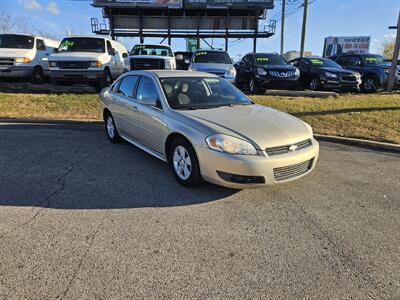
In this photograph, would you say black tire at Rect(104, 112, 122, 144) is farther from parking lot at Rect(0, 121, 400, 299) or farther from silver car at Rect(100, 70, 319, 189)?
parking lot at Rect(0, 121, 400, 299)

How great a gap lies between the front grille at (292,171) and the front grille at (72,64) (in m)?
9.28

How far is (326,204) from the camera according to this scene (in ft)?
12.8

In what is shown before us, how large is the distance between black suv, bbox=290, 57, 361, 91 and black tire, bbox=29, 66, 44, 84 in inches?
427

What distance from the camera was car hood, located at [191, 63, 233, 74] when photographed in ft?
37.3

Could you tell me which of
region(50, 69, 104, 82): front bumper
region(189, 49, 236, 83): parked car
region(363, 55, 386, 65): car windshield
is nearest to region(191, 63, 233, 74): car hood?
region(189, 49, 236, 83): parked car

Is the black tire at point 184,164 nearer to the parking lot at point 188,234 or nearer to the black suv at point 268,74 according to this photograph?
the parking lot at point 188,234

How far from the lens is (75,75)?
1115 centimetres

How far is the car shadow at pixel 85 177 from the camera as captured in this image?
3900 mm

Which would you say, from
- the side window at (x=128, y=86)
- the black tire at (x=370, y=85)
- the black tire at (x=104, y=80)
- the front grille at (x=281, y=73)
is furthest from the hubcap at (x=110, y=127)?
the black tire at (x=370, y=85)

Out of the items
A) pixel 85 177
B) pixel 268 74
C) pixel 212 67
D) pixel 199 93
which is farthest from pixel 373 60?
pixel 85 177

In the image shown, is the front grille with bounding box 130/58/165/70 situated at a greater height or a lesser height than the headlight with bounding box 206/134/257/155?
greater

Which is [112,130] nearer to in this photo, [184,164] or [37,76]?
[184,164]

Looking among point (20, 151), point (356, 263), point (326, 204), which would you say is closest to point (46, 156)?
point (20, 151)

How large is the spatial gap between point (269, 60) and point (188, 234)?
11296mm
